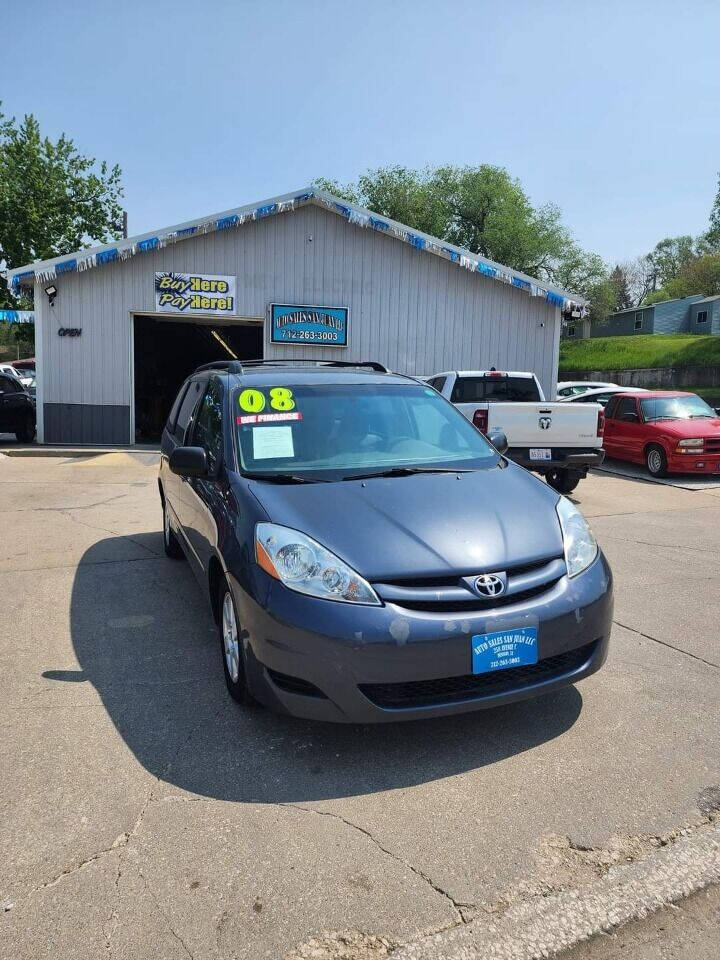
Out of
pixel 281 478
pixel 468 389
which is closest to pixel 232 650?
pixel 281 478

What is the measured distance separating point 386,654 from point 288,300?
14.6 meters

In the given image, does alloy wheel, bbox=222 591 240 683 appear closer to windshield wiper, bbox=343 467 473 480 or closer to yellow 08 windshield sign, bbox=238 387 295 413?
windshield wiper, bbox=343 467 473 480

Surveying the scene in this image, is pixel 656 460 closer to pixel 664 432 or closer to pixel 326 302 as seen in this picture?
pixel 664 432

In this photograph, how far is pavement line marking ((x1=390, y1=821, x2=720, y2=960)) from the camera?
7.11 feet

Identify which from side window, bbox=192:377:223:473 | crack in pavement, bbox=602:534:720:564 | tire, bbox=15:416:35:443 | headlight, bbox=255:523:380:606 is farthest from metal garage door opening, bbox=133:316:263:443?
headlight, bbox=255:523:380:606

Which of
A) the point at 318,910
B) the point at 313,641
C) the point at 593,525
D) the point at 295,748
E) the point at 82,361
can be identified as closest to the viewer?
the point at 318,910

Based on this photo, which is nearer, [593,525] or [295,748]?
[295,748]

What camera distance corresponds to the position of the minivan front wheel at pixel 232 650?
3.49 metres

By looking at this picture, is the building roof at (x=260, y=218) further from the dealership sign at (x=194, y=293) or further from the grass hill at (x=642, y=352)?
the grass hill at (x=642, y=352)

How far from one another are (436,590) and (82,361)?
47.6 feet

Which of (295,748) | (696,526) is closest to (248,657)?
(295,748)

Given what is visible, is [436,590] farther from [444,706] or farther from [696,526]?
[696,526]

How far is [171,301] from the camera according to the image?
15906mm

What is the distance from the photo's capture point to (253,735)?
334 cm
